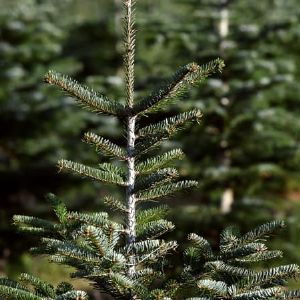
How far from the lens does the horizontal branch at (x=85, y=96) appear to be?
8.26 feet

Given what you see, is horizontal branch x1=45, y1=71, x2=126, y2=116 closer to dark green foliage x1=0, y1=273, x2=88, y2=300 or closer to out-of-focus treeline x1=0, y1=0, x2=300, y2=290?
dark green foliage x1=0, y1=273, x2=88, y2=300

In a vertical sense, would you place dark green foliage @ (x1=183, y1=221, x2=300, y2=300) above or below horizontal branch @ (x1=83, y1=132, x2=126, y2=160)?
below

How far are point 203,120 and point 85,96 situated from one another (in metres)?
5.60

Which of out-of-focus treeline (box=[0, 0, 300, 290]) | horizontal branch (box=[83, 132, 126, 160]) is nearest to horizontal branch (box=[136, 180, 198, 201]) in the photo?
horizontal branch (box=[83, 132, 126, 160])

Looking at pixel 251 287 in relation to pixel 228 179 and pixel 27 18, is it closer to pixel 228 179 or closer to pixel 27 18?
pixel 228 179

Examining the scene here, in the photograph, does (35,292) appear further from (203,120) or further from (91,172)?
(203,120)

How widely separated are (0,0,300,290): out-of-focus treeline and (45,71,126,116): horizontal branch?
4.89 metres

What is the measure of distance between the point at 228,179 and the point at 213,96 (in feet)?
4.35

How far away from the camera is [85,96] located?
2619 mm

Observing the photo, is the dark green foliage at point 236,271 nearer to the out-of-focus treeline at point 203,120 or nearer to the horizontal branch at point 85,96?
the horizontal branch at point 85,96

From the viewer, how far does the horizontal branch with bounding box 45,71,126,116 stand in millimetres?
2518

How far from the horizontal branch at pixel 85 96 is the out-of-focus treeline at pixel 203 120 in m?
4.89

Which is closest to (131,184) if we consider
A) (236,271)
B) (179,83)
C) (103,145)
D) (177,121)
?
(103,145)

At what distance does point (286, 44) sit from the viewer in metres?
9.52
